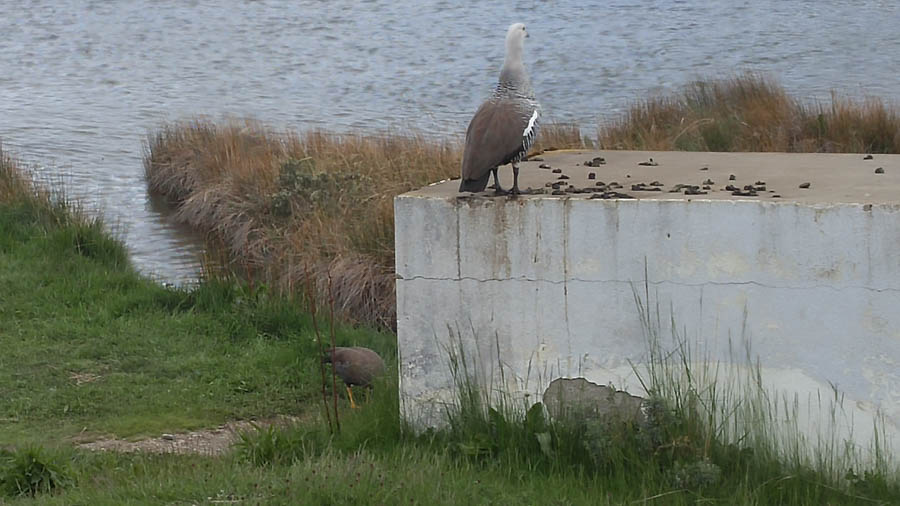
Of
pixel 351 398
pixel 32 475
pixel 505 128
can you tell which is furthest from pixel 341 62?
pixel 32 475

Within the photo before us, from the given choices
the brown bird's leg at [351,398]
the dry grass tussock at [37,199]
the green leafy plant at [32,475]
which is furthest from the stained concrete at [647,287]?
the dry grass tussock at [37,199]

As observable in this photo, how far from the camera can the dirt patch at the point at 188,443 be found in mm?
5898

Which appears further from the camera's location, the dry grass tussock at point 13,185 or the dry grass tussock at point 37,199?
the dry grass tussock at point 13,185

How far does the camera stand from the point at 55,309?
27.0 ft

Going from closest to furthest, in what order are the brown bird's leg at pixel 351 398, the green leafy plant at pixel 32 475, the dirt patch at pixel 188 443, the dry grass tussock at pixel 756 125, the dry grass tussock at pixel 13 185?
the green leafy plant at pixel 32 475
the dirt patch at pixel 188 443
the brown bird's leg at pixel 351 398
the dry grass tussock at pixel 13 185
the dry grass tussock at pixel 756 125

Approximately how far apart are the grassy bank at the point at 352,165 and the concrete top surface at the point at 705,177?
8.24ft

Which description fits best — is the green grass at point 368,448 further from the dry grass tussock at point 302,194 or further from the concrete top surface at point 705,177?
the dry grass tussock at point 302,194

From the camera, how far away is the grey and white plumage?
512 centimetres

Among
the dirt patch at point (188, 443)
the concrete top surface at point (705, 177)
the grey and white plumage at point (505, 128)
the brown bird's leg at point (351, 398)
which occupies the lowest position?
the dirt patch at point (188, 443)

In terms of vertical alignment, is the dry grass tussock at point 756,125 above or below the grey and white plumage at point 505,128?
below

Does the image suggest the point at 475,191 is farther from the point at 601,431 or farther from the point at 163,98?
the point at 163,98

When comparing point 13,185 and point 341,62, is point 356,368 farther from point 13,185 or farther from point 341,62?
point 341,62

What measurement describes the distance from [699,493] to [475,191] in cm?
159

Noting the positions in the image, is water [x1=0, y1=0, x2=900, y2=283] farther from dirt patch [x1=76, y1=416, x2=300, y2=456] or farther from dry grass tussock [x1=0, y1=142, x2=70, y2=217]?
dirt patch [x1=76, y1=416, x2=300, y2=456]
